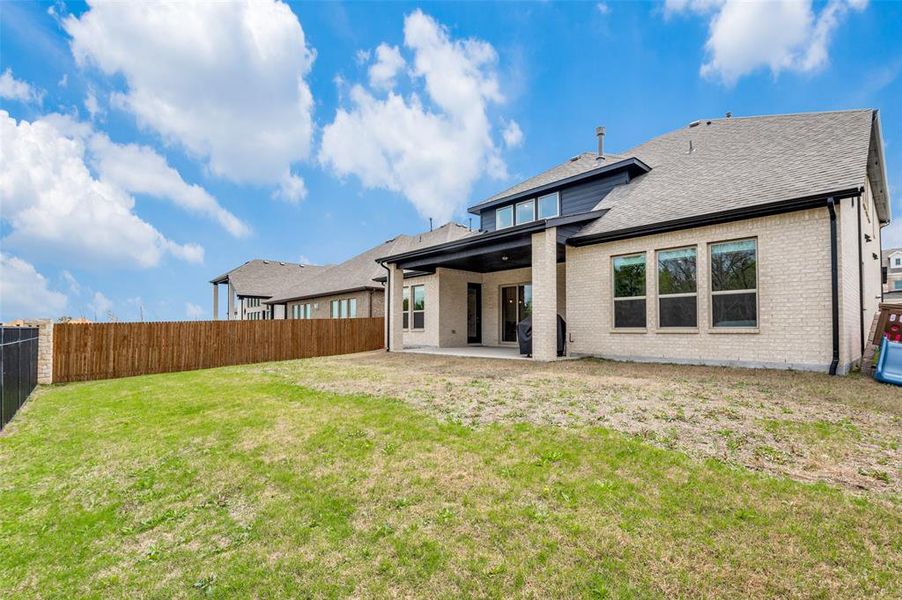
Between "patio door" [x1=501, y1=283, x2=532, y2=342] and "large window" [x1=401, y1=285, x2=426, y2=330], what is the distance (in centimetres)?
334

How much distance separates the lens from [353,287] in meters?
22.1

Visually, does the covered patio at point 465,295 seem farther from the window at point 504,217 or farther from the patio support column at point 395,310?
the window at point 504,217

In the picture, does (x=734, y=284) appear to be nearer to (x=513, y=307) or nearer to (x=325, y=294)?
(x=513, y=307)

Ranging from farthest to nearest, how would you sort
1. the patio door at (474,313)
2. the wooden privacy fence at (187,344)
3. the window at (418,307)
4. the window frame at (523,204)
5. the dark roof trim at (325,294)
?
1. the dark roof trim at (325,294)
2. the window at (418,307)
3. the patio door at (474,313)
4. the window frame at (523,204)
5. the wooden privacy fence at (187,344)

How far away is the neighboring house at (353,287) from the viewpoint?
21.8 metres

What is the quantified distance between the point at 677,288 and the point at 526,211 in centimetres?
712

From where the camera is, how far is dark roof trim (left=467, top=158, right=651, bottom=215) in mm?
13000

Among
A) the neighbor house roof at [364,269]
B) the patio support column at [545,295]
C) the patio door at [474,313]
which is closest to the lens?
the patio support column at [545,295]

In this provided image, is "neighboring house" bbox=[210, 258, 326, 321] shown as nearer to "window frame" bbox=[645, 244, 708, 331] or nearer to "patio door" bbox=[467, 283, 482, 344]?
"patio door" bbox=[467, 283, 482, 344]

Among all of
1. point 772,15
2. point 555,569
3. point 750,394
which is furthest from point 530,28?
point 555,569

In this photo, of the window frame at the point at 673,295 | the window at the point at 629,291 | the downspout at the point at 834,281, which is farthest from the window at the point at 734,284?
the window at the point at 629,291

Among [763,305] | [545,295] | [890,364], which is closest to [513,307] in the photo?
[545,295]

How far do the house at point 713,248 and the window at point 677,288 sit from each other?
0.02m

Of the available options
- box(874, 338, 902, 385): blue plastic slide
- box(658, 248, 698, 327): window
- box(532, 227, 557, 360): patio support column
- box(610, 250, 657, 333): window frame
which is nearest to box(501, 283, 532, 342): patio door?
box(532, 227, 557, 360): patio support column
